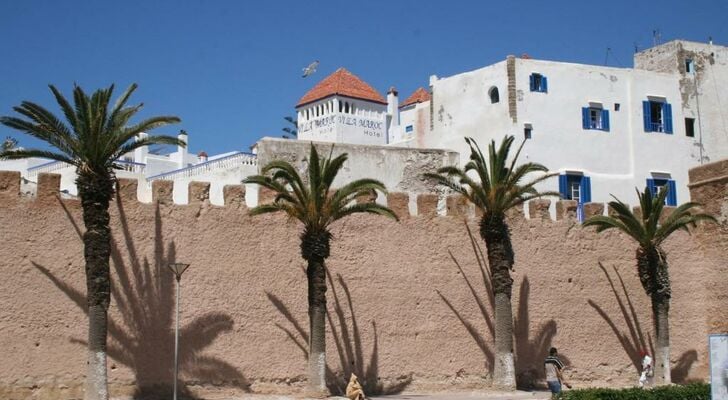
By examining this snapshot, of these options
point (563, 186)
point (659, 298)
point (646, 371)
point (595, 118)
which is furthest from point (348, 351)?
point (595, 118)

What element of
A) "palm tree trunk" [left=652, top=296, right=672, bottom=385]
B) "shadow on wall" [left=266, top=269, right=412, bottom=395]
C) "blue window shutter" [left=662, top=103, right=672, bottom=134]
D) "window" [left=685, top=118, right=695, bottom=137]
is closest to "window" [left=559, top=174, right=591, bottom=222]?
"blue window shutter" [left=662, top=103, right=672, bottom=134]

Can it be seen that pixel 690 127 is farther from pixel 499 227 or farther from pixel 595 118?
pixel 499 227

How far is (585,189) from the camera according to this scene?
33219 millimetres

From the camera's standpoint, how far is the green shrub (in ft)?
58.4

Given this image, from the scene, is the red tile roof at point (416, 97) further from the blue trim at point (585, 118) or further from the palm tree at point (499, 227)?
the palm tree at point (499, 227)

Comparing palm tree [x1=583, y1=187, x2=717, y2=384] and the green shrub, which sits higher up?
palm tree [x1=583, y1=187, x2=717, y2=384]

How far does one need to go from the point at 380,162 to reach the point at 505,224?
23.0ft

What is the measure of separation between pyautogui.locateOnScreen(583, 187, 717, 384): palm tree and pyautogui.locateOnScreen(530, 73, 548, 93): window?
8.98 meters

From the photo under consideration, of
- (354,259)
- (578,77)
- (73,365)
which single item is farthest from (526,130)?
(73,365)

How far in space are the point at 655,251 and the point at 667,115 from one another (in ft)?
38.1

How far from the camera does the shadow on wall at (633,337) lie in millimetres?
25500

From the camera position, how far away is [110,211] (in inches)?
800

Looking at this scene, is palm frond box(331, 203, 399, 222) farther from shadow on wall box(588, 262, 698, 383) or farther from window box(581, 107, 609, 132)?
window box(581, 107, 609, 132)

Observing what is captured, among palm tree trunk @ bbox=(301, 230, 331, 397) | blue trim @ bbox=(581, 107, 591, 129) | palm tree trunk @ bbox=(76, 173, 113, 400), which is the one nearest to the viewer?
palm tree trunk @ bbox=(76, 173, 113, 400)
